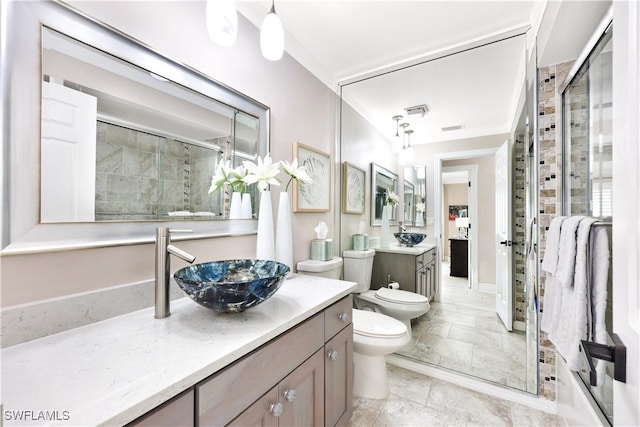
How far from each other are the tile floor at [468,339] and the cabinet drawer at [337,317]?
117cm

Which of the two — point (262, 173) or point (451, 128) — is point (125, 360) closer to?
point (262, 173)

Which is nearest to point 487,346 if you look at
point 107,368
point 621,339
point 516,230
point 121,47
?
point 516,230

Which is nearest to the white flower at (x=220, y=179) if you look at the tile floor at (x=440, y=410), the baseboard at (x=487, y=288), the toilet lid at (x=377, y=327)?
the toilet lid at (x=377, y=327)

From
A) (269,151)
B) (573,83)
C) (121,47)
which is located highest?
(573,83)

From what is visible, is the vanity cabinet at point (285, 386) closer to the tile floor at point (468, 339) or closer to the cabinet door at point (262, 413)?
the cabinet door at point (262, 413)

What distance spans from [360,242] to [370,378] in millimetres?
1074

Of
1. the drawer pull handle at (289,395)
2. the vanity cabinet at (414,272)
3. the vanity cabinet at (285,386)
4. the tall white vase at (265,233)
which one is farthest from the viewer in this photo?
the vanity cabinet at (414,272)

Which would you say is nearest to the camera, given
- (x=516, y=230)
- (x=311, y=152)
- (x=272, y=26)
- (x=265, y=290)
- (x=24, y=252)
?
(x=24, y=252)

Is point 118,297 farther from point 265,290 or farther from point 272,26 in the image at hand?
point 272,26

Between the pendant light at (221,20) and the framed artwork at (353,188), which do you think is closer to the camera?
the pendant light at (221,20)

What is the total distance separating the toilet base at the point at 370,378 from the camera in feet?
5.63

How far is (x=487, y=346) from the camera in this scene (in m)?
1.99

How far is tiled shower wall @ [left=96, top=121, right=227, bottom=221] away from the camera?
95 centimetres

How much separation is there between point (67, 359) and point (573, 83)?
8.48 ft
